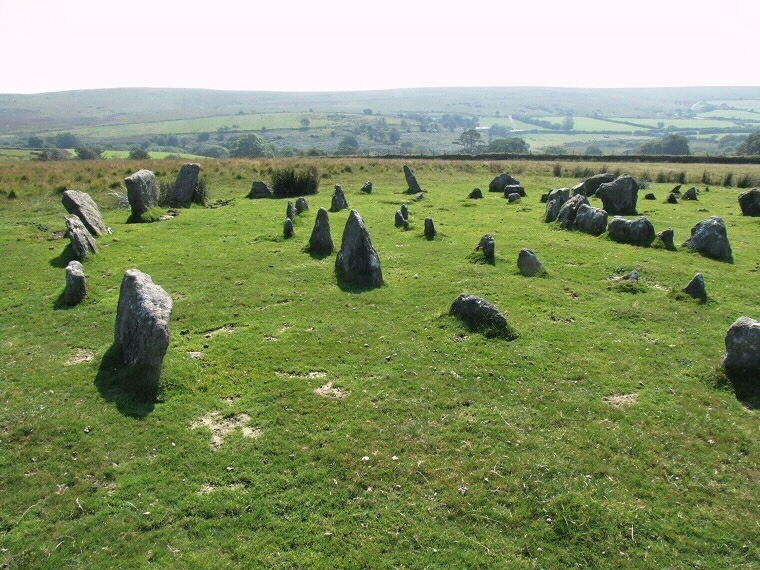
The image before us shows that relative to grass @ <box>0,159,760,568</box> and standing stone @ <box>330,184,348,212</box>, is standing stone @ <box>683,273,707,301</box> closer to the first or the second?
grass @ <box>0,159,760,568</box>

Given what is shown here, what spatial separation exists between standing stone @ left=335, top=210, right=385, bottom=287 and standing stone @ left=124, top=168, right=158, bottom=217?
56.8 ft

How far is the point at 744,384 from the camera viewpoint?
40.0ft

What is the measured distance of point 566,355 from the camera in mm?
13891

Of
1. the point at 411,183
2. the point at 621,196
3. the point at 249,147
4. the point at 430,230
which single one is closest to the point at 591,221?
the point at 621,196

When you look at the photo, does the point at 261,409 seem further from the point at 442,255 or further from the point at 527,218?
the point at 527,218

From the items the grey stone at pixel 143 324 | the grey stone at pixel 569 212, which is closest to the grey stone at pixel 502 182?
the grey stone at pixel 569 212

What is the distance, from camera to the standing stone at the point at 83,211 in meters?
25.5

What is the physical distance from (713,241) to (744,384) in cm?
1342

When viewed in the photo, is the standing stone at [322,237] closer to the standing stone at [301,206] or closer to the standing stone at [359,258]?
the standing stone at [359,258]

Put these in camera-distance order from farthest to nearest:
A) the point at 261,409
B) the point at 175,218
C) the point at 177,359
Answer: the point at 175,218 < the point at 177,359 < the point at 261,409

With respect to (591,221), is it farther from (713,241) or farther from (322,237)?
(322,237)

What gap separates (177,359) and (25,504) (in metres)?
5.09

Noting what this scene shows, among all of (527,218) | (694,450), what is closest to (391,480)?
(694,450)

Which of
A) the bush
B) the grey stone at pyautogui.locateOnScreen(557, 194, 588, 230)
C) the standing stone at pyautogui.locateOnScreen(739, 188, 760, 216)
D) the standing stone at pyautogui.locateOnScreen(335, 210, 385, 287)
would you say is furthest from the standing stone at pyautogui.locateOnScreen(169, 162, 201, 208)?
the standing stone at pyautogui.locateOnScreen(739, 188, 760, 216)
